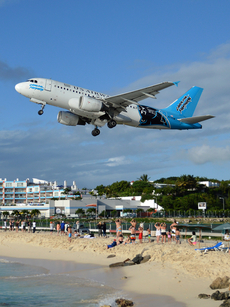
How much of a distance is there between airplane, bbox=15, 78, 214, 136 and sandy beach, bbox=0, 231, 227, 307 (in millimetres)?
10858

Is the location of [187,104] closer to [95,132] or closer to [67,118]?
[95,132]

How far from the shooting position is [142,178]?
159625mm

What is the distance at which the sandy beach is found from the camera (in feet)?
49.8

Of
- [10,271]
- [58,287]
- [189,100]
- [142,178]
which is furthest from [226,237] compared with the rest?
[142,178]

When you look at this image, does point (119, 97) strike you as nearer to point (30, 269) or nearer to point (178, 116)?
point (178, 116)

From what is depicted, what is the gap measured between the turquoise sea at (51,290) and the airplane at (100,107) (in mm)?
13555

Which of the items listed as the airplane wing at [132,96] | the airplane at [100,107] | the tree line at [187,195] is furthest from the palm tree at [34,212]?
the airplane wing at [132,96]

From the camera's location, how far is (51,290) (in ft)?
57.7

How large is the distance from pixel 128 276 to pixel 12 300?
6.09 m

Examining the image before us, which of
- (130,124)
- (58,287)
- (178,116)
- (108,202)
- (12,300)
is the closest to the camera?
(12,300)

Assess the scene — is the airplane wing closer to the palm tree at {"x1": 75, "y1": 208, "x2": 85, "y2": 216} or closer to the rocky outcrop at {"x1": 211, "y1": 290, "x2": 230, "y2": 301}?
the rocky outcrop at {"x1": 211, "y1": 290, "x2": 230, "y2": 301}

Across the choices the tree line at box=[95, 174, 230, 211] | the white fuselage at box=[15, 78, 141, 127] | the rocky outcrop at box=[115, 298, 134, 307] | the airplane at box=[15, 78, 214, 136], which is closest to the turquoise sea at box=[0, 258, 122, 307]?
the rocky outcrop at box=[115, 298, 134, 307]

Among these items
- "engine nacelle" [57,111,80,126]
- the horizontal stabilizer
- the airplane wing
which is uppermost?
the airplane wing

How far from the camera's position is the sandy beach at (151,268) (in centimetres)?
1516
